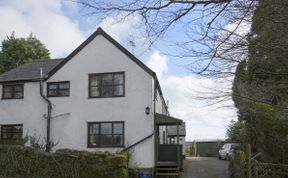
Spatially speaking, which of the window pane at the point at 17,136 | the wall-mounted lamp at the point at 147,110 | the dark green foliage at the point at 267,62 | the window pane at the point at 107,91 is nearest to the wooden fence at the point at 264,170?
the dark green foliage at the point at 267,62

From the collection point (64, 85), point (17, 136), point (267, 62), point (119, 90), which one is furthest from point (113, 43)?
point (267, 62)

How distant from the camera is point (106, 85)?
26312 millimetres

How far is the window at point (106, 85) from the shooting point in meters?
26.1

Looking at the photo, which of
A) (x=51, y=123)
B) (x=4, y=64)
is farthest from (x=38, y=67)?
(x=4, y=64)

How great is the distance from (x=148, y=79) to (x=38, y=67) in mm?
9795

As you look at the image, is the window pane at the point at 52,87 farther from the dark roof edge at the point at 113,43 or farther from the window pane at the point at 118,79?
the window pane at the point at 118,79

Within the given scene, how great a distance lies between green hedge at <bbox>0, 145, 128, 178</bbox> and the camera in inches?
893

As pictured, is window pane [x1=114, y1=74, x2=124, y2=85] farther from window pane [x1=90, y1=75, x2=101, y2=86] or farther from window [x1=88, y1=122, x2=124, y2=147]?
window [x1=88, y1=122, x2=124, y2=147]

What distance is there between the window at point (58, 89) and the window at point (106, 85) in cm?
174

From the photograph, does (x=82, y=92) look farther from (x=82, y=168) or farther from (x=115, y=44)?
(x=82, y=168)

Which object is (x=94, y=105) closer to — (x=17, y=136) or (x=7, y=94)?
(x=17, y=136)

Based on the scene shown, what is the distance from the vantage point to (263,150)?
17953 millimetres

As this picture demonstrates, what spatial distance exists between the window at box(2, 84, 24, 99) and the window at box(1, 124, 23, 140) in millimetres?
2015

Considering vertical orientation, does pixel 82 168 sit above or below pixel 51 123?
below
